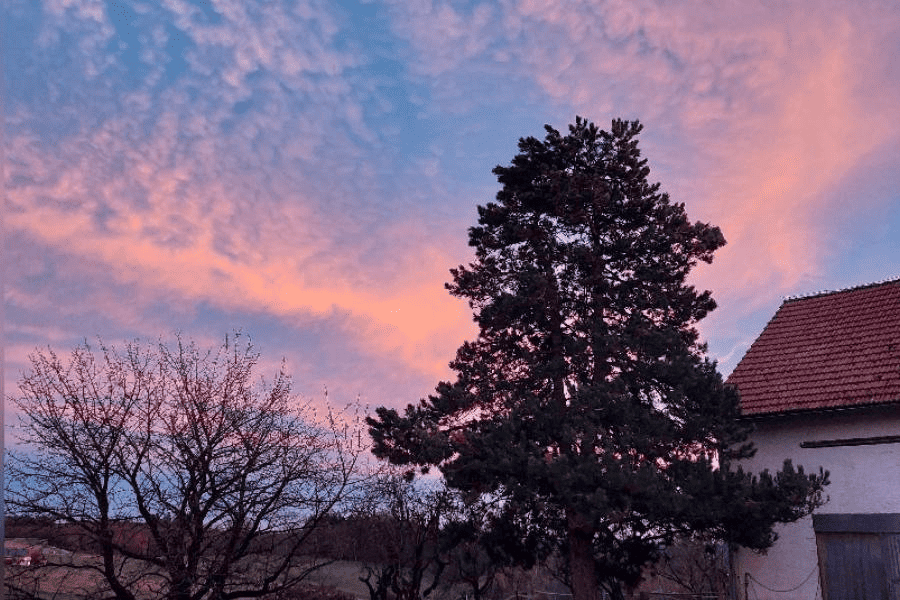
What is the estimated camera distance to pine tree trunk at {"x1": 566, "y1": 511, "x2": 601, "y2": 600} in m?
17.0

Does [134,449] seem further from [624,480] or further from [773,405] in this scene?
[773,405]

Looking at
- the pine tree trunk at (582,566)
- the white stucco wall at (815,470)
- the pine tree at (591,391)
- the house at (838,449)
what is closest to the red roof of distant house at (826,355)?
the house at (838,449)

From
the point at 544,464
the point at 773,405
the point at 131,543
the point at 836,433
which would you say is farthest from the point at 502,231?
the point at 131,543

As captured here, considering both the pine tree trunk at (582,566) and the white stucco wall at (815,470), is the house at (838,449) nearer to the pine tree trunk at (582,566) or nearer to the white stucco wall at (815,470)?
the white stucco wall at (815,470)

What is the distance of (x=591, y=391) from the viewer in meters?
16.3

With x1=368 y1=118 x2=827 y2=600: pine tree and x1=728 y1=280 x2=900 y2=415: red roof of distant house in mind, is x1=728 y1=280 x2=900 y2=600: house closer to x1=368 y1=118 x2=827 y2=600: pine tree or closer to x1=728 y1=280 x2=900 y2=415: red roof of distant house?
x1=728 y1=280 x2=900 y2=415: red roof of distant house

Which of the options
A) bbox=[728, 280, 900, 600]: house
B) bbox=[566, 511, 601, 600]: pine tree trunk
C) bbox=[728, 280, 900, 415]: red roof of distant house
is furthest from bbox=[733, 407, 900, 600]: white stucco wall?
bbox=[566, 511, 601, 600]: pine tree trunk

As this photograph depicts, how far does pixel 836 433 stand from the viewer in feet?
62.1

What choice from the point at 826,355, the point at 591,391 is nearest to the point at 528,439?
the point at 591,391

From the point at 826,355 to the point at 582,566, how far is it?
9.14 meters

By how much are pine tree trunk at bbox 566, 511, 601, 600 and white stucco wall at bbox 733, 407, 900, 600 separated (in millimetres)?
4930

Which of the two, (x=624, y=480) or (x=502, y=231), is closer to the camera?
(x=624, y=480)

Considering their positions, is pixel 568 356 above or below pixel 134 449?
above

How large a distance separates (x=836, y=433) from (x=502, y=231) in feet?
31.1
